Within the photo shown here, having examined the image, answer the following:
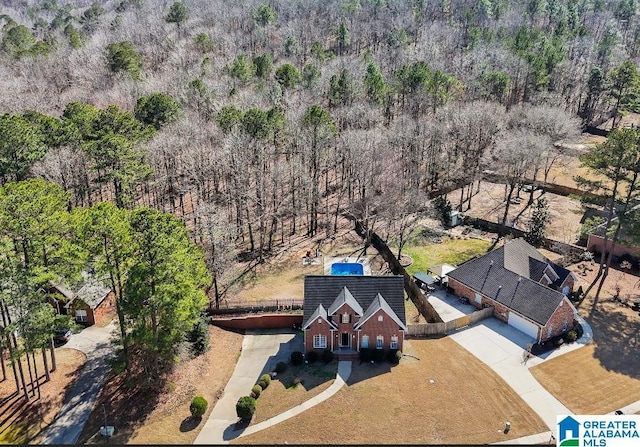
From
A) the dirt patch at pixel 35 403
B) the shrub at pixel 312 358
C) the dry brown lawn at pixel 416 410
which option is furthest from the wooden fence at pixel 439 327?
the dirt patch at pixel 35 403

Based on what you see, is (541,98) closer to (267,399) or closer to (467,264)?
(467,264)

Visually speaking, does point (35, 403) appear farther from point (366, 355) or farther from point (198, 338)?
point (366, 355)

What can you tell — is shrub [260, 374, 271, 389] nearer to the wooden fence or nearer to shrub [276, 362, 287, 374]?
shrub [276, 362, 287, 374]

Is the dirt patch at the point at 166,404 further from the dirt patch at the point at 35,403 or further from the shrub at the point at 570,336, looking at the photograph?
the shrub at the point at 570,336

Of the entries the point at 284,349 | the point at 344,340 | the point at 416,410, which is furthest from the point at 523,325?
the point at 284,349

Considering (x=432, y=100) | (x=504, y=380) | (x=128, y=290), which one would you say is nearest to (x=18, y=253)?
(x=128, y=290)

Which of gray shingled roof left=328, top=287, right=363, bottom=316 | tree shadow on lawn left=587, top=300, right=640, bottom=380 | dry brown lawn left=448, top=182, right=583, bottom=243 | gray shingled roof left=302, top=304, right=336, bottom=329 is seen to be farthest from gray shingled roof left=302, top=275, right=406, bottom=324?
dry brown lawn left=448, top=182, right=583, bottom=243

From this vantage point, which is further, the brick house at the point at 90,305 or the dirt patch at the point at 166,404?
the brick house at the point at 90,305
